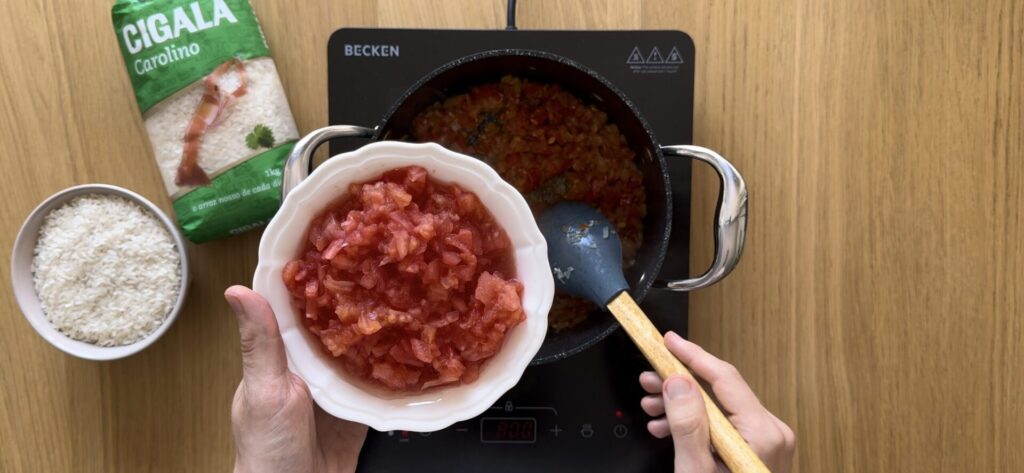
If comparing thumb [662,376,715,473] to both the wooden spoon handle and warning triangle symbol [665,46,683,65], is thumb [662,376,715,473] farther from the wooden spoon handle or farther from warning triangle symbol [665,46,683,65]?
→ warning triangle symbol [665,46,683,65]

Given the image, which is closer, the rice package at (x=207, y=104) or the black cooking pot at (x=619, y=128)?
the black cooking pot at (x=619, y=128)

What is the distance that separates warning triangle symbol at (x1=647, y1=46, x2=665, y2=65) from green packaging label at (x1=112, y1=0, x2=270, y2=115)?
546mm

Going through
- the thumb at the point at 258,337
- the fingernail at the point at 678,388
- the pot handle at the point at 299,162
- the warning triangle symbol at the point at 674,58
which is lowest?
the fingernail at the point at 678,388

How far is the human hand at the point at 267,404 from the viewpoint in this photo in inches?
29.5

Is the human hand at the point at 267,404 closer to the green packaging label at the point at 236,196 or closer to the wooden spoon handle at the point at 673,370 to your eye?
the green packaging label at the point at 236,196

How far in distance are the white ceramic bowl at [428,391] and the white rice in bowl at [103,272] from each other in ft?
1.01

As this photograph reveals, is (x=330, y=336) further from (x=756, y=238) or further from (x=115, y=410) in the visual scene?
(x=756, y=238)

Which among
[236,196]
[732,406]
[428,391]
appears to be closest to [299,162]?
[236,196]

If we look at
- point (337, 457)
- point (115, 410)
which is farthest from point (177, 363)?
point (337, 457)

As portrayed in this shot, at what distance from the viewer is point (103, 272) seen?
3.16 ft

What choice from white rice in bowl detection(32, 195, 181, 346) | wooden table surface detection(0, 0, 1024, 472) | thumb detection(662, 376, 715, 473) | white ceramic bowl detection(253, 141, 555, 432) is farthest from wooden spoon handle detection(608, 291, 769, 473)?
white rice in bowl detection(32, 195, 181, 346)

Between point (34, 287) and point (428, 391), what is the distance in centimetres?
59

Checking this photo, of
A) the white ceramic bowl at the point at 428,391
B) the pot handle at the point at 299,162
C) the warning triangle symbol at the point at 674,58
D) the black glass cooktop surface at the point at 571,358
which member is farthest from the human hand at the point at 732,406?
the pot handle at the point at 299,162

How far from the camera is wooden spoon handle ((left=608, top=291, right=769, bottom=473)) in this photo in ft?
2.50
